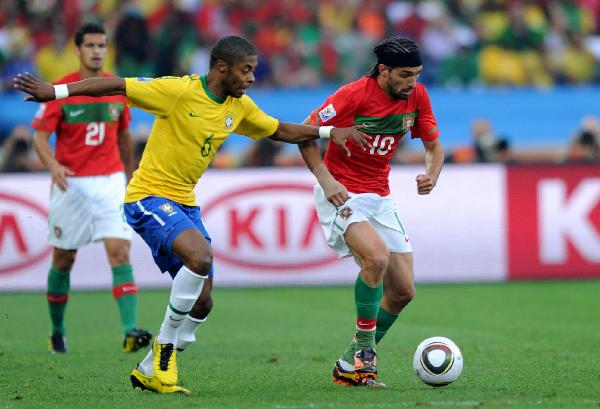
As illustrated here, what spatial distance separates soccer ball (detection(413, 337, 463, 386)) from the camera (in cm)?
738

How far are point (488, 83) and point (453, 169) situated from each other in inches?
192

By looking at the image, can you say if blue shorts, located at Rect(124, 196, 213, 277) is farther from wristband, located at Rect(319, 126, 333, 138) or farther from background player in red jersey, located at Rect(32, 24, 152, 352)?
background player in red jersey, located at Rect(32, 24, 152, 352)

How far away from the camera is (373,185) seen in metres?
8.34

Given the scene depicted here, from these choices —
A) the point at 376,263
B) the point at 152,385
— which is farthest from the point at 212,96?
the point at 152,385

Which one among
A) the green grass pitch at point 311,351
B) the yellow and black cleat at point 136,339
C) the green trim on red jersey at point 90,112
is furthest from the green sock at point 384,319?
the green trim on red jersey at point 90,112

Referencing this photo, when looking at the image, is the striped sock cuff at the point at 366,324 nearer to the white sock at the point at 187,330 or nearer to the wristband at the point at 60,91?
the white sock at the point at 187,330

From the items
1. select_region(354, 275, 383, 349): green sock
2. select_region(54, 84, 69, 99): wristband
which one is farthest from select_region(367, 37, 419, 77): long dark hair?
select_region(54, 84, 69, 99): wristband

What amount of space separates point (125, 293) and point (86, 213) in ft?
2.67

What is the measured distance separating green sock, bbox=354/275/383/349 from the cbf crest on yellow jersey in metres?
1.26

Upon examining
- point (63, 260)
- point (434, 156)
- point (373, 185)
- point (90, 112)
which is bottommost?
point (63, 260)

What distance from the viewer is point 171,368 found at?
735 centimetres

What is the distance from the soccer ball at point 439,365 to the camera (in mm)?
7379

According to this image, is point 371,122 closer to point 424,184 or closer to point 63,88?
point 424,184

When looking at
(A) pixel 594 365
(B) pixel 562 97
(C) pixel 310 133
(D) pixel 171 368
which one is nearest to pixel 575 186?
(B) pixel 562 97
